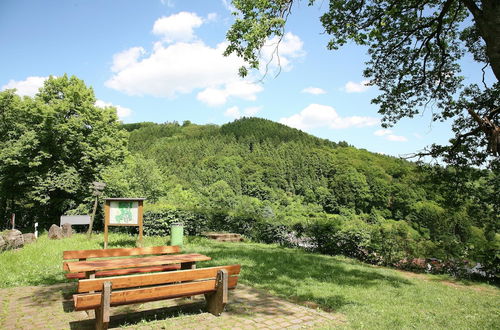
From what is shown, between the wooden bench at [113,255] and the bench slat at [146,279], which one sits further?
the wooden bench at [113,255]

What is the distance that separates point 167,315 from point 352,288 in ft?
14.2

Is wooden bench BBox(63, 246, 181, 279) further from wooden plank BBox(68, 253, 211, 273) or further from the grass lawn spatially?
the grass lawn

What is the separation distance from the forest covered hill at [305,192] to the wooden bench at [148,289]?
7.03 metres

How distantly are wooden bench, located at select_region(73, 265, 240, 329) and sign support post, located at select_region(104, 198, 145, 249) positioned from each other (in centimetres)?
781

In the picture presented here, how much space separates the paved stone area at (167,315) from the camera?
4762mm

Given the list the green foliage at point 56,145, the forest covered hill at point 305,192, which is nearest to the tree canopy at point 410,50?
the forest covered hill at point 305,192

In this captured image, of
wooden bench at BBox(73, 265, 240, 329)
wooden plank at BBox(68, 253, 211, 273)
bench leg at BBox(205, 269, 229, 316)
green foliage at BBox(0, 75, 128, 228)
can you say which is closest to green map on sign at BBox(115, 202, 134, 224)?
wooden plank at BBox(68, 253, 211, 273)

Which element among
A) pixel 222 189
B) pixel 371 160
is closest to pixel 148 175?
pixel 222 189

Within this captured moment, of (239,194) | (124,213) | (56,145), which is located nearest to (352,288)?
(124,213)

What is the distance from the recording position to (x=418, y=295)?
7445 mm

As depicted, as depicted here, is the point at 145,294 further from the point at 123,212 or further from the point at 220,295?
the point at 123,212

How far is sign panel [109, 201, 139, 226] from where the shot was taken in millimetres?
12461

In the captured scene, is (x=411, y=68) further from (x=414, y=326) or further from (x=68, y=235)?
(x=68, y=235)

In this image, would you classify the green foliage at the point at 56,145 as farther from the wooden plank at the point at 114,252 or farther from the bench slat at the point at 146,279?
the bench slat at the point at 146,279
